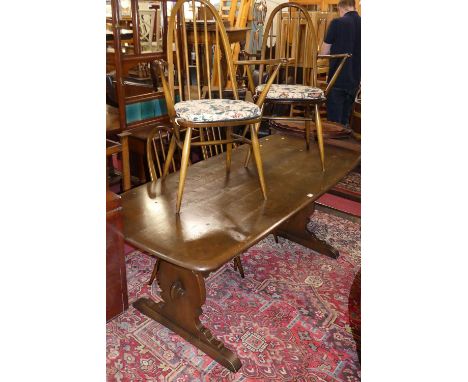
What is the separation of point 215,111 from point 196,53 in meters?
0.65

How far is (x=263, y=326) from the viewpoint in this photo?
189 cm

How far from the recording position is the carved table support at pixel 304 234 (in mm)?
2492

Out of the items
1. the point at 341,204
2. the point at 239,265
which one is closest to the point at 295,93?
the point at 239,265

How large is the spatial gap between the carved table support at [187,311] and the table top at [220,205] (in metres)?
0.19

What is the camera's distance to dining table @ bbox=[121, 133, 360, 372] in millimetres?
1554

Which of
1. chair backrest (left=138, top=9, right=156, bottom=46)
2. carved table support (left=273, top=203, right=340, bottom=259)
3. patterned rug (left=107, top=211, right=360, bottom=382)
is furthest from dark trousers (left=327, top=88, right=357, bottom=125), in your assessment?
patterned rug (left=107, top=211, right=360, bottom=382)

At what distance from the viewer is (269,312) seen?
1984mm

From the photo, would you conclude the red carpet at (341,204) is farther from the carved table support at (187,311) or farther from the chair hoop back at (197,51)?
the carved table support at (187,311)

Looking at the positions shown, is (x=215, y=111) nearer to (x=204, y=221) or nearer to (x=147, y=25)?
(x=204, y=221)
